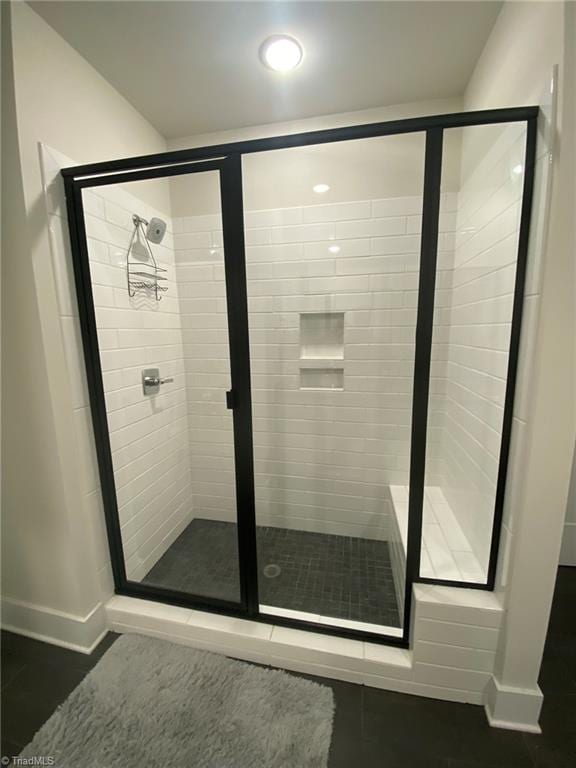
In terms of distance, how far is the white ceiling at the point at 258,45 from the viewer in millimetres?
1066

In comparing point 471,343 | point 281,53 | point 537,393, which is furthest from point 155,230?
point 537,393

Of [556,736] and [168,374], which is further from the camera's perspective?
[168,374]

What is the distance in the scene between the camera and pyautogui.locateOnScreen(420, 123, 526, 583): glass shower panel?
1.06m

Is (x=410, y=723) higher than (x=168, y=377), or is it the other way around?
(x=168, y=377)

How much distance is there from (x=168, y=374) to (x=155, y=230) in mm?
818

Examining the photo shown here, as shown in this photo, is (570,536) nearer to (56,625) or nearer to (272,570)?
(272,570)

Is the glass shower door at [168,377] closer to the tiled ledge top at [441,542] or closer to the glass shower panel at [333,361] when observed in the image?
the glass shower panel at [333,361]

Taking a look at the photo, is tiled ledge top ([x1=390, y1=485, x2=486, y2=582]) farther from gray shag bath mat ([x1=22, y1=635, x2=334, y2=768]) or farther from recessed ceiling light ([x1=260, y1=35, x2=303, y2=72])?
recessed ceiling light ([x1=260, y1=35, x2=303, y2=72])

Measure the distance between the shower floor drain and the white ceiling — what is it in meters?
2.45

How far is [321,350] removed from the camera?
1.90m

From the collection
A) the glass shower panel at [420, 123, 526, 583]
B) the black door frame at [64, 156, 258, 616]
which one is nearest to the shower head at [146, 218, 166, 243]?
the black door frame at [64, 156, 258, 616]

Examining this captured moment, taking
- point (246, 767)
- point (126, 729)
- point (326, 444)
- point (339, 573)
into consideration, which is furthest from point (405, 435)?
point (126, 729)

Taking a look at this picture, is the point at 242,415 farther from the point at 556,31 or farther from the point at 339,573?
the point at 556,31

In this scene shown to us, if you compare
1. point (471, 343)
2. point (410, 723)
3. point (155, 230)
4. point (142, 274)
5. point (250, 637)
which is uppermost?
point (155, 230)
